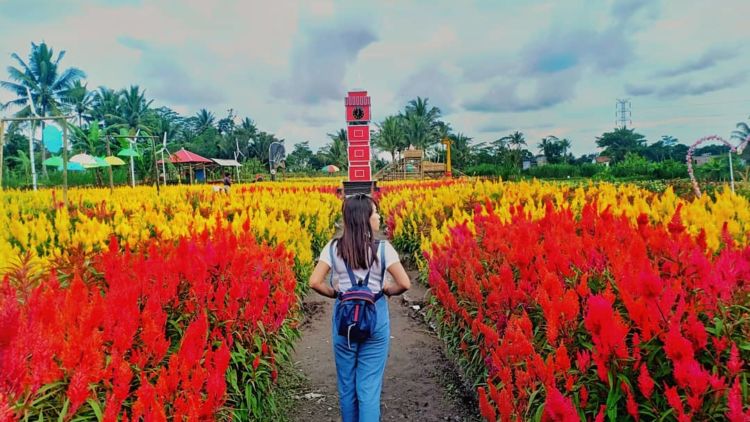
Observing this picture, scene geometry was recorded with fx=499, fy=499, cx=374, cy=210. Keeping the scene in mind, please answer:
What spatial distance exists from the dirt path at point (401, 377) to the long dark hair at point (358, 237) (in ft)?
4.79

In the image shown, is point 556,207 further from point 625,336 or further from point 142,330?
point 142,330

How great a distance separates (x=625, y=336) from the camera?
5.83 ft

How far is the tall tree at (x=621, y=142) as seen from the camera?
76375 mm

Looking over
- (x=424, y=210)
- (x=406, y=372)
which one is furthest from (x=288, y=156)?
(x=406, y=372)

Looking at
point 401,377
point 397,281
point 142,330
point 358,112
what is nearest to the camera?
point 142,330

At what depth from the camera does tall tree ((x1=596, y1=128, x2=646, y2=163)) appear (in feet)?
251

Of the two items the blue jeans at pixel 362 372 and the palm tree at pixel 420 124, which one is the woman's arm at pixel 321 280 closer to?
the blue jeans at pixel 362 372

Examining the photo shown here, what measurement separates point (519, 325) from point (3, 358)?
76.9 inches

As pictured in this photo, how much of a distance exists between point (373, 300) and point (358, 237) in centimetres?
37

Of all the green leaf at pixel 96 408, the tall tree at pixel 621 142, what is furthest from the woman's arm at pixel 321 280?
the tall tree at pixel 621 142

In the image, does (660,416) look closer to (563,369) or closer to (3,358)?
(563,369)

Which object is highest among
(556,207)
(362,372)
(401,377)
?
(556,207)

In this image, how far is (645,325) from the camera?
1815 mm

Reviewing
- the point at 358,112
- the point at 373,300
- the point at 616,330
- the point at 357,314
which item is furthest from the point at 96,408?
the point at 358,112
